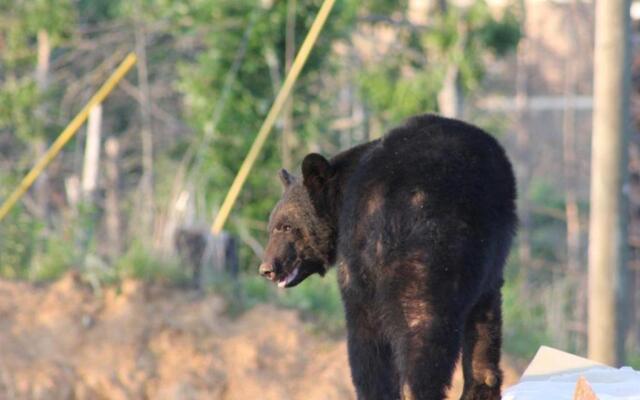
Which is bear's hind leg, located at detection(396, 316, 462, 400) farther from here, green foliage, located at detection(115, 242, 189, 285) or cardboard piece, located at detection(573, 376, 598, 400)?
green foliage, located at detection(115, 242, 189, 285)

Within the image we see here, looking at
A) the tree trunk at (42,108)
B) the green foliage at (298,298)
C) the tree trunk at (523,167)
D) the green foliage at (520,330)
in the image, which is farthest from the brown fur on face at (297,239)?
the tree trunk at (523,167)

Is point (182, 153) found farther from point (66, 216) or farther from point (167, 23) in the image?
point (66, 216)

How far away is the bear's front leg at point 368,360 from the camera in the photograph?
589cm

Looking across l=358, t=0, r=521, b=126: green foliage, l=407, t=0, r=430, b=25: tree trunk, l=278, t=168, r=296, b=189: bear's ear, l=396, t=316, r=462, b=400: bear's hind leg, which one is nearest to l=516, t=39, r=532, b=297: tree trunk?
l=407, t=0, r=430, b=25: tree trunk

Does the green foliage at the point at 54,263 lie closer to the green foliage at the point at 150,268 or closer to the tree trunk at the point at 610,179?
the green foliage at the point at 150,268

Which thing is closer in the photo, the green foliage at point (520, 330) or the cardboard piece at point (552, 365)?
the cardboard piece at point (552, 365)

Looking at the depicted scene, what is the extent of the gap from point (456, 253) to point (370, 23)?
35.2ft

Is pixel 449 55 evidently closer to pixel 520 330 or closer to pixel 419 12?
pixel 419 12

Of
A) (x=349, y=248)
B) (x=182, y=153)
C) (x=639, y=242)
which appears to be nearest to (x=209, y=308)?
(x=349, y=248)

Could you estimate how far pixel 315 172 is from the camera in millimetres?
6281

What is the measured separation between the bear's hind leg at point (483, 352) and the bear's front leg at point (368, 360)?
37cm

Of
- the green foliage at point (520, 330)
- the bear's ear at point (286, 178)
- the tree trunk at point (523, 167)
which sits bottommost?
the tree trunk at point (523, 167)

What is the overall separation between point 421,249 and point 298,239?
1.44 m

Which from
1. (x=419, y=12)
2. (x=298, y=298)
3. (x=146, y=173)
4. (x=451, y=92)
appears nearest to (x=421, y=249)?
(x=298, y=298)
